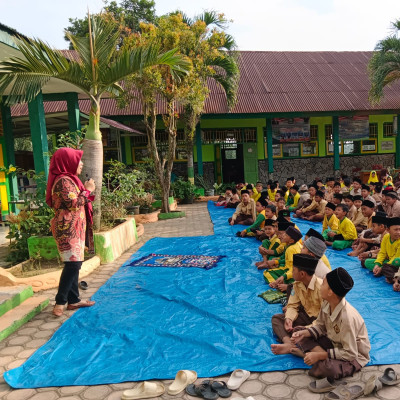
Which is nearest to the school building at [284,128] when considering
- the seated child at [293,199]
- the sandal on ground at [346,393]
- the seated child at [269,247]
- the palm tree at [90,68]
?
the seated child at [293,199]

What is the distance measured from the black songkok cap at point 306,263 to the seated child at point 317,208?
5.87 meters

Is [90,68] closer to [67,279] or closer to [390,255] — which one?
[67,279]

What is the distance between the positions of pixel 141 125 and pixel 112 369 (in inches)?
511

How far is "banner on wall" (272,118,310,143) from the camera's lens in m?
15.6

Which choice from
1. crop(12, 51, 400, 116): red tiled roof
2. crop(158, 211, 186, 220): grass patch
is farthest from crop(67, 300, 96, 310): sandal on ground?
crop(12, 51, 400, 116): red tiled roof

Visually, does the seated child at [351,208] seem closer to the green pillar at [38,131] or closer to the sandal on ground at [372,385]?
the sandal on ground at [372,385]

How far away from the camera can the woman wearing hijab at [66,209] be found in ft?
12.7

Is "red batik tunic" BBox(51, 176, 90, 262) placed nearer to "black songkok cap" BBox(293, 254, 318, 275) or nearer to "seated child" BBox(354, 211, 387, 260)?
"black songkok cap" BBox(293, 254, 318, 275)

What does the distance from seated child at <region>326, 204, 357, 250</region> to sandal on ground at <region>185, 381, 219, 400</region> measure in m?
4.19

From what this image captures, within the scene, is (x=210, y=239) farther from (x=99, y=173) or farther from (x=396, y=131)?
(x=396, y=131)

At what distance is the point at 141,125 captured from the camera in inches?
591

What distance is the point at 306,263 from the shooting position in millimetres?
3043

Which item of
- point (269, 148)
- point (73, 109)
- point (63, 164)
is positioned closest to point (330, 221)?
point (63, 164)

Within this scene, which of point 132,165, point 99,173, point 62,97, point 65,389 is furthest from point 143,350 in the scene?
point 132,165
